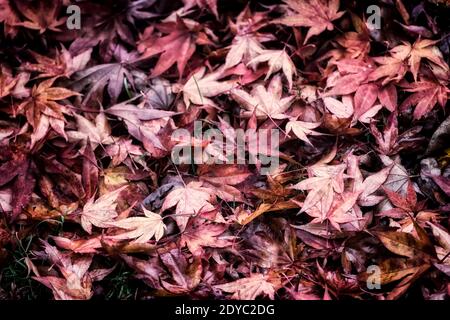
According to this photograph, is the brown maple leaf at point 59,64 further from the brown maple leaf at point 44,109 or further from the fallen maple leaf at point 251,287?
the fallen maple leaf at point 251,287

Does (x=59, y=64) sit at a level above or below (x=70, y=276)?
above

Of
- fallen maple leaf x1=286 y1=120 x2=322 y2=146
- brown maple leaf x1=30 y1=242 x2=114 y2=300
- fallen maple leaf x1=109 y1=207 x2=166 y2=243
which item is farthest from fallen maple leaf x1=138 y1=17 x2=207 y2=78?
brown maple leaf x1=30 y1=242 x2=114 y2=300

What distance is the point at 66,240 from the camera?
45.9 inches

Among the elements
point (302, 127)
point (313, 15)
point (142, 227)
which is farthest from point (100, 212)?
point (313, 15)

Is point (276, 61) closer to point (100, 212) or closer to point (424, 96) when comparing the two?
point (424, 96)

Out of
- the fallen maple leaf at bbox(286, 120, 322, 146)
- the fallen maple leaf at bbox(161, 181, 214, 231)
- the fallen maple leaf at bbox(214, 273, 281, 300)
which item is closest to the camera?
the fallen maple leaf at bbox(214, 273, 281, 300)

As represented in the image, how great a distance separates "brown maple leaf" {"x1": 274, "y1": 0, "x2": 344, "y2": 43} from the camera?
146 cm

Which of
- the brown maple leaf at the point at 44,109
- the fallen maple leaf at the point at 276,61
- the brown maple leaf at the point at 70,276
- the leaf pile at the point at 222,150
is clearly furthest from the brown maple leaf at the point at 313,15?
the brown maple leaf at the point at 70,276

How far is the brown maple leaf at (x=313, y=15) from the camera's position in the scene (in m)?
1.46

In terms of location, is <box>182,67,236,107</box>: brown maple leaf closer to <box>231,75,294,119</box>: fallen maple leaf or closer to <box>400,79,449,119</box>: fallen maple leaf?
<box>231,75,294,119</box>: fallen maple leaf

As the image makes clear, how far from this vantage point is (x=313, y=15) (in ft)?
4.87

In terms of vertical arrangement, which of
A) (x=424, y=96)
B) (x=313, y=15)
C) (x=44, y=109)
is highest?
(x=313, y=15)
